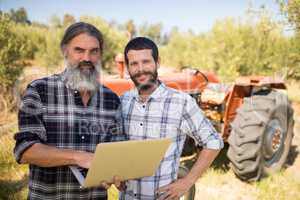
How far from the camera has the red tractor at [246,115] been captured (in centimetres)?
424

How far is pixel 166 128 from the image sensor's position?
216 centimetres

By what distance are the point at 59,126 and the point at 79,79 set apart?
30 cm

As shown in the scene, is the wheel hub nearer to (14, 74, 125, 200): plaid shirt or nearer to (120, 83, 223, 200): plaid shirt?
(120, 83, 223, 200): plaid shirt

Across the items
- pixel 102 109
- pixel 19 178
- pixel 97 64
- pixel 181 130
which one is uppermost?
pixel 97 64

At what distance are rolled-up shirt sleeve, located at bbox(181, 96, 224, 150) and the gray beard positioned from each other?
0.60 metres

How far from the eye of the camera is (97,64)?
2221mm

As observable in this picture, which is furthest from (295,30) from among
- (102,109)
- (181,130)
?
(102,109)

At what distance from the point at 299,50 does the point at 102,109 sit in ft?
16.9

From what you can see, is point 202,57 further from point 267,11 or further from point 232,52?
point 267,11

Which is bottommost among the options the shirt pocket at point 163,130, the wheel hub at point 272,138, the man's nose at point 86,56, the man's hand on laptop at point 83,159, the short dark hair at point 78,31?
the wheel hub at point 272,138

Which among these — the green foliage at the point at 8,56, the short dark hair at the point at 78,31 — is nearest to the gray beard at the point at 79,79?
the short dark hair at the point at 78,31

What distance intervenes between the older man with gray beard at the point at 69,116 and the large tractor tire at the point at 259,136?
7.85 ft

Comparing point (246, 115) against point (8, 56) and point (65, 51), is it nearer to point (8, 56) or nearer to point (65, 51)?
point (65, 51)

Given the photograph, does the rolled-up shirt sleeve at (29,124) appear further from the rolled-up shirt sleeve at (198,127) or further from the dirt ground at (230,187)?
the dirt ground at (230,187)
